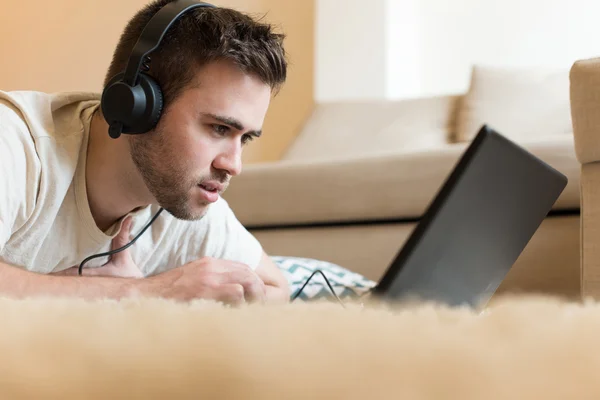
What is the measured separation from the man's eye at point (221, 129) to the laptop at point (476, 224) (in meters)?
0.56

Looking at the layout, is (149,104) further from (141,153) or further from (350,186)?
(350,186)

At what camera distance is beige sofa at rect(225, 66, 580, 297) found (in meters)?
1.42

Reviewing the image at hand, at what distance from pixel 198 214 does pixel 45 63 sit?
345cm

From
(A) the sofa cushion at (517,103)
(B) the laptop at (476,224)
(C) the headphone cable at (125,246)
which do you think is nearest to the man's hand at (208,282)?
(C) the headphone cable at (125,246)

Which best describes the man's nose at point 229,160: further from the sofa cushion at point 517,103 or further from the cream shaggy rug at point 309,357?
the sofa cushion at point 517,103

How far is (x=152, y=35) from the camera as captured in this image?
108cm

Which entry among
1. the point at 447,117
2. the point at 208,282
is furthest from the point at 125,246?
the point at 447,117

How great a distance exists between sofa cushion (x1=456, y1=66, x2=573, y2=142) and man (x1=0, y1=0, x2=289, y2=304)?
1199mm

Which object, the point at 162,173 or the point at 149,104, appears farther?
the point at 162,173

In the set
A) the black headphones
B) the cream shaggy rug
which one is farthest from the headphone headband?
the cream shaggy rug

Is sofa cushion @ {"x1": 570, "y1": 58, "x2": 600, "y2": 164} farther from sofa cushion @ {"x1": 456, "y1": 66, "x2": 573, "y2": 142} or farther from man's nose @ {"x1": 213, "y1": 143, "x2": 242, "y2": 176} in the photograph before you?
sofa cushion @ {"x1": 456, "y1": 66, "x2": 573, "y2": 142}

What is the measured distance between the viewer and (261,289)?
3.36 ft

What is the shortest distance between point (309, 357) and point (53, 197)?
1119 mm

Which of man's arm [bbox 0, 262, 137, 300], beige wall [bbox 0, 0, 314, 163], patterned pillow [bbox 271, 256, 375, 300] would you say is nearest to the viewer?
man's arm [bbox 0, 262, 137, 300]
